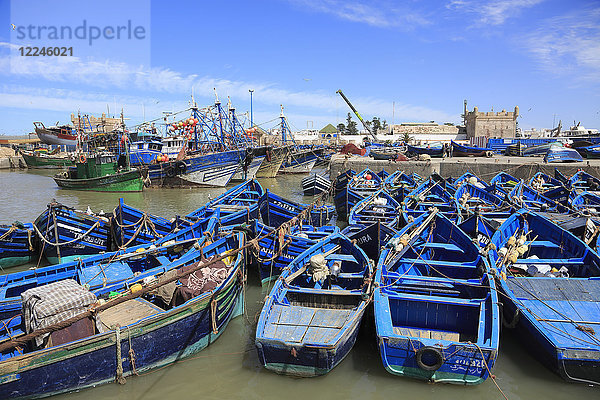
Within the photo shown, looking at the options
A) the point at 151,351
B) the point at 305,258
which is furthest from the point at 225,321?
the point at 305,258

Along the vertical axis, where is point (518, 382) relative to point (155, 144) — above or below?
below

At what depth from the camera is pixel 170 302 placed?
8055 millimetres

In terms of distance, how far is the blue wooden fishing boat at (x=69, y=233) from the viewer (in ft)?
42.1

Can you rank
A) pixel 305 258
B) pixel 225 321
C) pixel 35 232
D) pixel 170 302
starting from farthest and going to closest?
pixel 35 232
pixel 305 258
pixel 225 321
pixel 170 302

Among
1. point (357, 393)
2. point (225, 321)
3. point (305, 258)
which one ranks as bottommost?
point (357, 393)

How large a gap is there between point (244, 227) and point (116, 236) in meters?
→ 5.57

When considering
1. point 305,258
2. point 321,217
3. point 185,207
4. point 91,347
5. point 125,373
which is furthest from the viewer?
point 185,207

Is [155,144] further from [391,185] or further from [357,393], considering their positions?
[357,393]

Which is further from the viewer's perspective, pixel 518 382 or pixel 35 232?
pixel 35 232

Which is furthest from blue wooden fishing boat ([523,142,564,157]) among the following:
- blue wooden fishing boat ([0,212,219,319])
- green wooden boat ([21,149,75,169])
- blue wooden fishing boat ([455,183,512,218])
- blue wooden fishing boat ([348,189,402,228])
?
green wooden boat ([21,149,75,169])

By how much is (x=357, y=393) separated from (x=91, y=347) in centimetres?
473

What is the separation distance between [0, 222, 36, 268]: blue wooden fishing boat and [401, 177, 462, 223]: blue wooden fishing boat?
13.7 meters

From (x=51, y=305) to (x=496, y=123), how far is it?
Answer: 61.4 m

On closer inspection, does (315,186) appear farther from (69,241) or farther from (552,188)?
(69,241)
